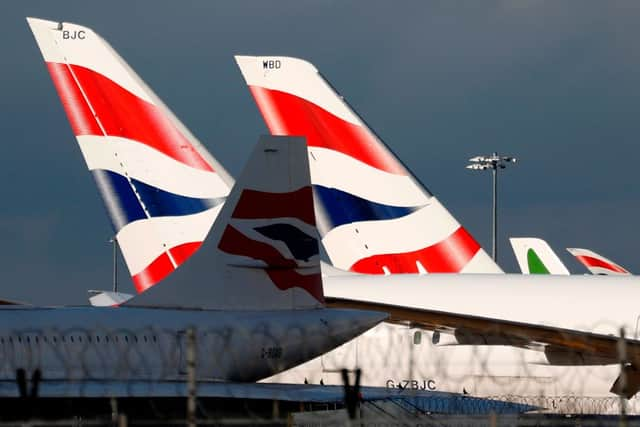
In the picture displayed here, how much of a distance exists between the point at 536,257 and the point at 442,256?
2465cm

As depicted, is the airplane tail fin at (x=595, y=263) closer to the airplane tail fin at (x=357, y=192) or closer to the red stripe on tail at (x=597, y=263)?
the red stripe on tail at (x=597, y=263)

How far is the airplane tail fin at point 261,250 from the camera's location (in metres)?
24.6

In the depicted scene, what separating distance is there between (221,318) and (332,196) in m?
12.6

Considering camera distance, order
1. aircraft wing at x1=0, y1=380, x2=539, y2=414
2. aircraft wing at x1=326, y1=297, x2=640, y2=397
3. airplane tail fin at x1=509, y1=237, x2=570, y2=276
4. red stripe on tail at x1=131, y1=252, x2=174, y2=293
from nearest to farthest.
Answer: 1. aircraft wing at x1=0, y1=380, x2=539, y2=414
2. aircraft wing at x1=326, y1=297, x2=640, y2=397
3. red stripe on tail at x1=131, y1=252, x2=174, y2=293
4. airplane tail fin at x1=509, y1=237, x2=570, y2=276

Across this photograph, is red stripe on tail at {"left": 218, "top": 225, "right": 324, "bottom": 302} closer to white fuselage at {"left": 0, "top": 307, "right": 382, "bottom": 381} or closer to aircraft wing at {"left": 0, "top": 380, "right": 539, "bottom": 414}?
white fuselage at {"left": 0, "top": 307, "right": 382, "bottom": 381}

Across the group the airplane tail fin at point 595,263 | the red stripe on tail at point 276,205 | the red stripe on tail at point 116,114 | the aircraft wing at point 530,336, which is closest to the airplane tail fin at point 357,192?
the red stripe on tail at point 116,114

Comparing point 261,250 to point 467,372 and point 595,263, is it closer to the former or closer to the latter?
point 467,372

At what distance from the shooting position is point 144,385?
20781 mm

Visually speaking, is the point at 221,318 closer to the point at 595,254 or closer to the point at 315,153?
the point at 315,153

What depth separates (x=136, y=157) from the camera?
108 feet

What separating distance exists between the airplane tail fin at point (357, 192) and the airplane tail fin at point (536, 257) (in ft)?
74.1

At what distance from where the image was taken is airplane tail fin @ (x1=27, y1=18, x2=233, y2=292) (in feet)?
106

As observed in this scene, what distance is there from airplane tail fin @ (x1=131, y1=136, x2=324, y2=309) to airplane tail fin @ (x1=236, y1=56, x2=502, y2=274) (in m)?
9.74

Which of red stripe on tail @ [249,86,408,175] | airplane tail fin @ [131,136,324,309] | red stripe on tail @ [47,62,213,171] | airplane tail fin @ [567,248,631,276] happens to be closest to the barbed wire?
airplane tail fin @ [131,136,324,309]
